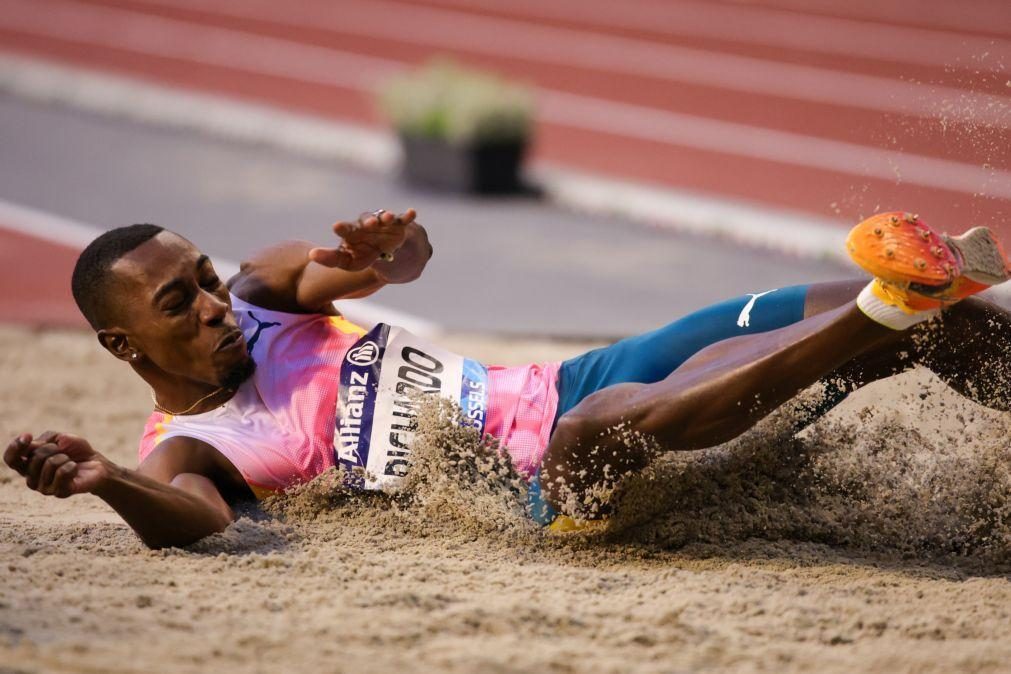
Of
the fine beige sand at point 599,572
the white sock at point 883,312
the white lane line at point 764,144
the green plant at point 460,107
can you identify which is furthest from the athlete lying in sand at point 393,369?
the green plant at point 460,107

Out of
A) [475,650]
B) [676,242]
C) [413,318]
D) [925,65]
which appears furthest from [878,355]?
[925,65]

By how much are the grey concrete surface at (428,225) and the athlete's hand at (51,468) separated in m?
3.21

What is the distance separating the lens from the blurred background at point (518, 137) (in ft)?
22.6

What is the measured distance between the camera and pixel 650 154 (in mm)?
9148

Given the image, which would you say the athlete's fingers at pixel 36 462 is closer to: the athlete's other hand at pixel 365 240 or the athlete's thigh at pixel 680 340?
the athlete's other hand at pixel 365 240

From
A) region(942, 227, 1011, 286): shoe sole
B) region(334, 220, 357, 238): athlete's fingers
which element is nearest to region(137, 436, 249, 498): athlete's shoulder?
region(334, 220, 357, 238): athlete's fingers

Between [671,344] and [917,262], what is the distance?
0.80 metres

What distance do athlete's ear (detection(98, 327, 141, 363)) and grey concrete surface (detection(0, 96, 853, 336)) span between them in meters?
2.80

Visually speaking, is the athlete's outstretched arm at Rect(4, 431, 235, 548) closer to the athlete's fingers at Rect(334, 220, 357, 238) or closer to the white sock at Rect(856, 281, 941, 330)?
the athlete's fingers at Rect(334, 220, 357, 238)

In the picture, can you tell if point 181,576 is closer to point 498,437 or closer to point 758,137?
point 498,437

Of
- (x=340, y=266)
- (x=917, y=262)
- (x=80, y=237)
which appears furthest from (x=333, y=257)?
(x=80, y=237)

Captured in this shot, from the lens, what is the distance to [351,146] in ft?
30.8

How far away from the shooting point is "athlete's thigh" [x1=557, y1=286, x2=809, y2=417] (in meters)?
3.13

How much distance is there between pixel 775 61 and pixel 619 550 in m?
7.84
